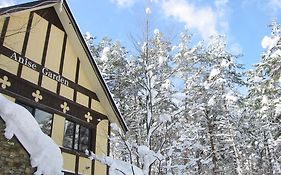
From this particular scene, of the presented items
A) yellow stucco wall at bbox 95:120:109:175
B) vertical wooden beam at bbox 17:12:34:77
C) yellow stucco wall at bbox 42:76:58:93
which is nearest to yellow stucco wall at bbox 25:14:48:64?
vertical wooden beam at bbox 17:12:34:77

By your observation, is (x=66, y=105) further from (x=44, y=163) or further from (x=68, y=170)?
(x=44, y=163)

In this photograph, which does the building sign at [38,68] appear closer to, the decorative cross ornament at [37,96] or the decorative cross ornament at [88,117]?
the decorative cross ornament at [37,96]

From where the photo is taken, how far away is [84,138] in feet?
41.8

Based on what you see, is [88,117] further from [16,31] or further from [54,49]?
[16,31]

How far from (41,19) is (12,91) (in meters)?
2.99

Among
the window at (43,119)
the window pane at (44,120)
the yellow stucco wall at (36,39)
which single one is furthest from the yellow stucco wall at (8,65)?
the window pane at (44,120)

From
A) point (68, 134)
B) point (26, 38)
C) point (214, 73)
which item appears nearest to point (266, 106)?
point (214, 73)

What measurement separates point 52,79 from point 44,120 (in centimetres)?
143

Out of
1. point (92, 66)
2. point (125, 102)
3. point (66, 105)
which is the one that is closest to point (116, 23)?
point (92, 66)

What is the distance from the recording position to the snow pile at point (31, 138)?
7406 mm

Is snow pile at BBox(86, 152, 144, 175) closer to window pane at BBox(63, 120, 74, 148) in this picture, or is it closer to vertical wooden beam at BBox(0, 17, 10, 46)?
window pane at BBox(63, 120, 74, 148)

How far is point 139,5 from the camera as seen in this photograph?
1210cm

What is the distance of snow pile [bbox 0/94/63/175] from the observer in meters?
7.41

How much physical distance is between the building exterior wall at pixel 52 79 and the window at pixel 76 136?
10 centimetres
